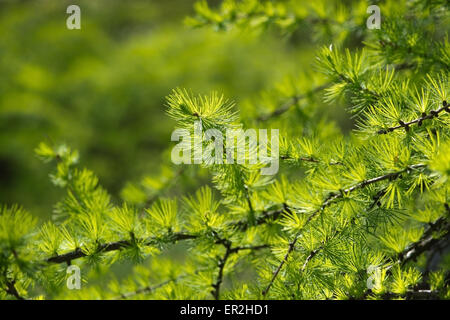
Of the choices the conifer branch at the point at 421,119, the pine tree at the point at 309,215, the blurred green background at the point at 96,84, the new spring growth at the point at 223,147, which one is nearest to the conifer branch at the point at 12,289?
the pine tree at the point at 309,215

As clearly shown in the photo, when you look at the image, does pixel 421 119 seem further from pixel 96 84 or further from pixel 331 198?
pixel 96 84

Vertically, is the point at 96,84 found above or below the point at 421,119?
above

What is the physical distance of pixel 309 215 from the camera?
43 cm

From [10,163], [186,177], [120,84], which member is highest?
[120,84]

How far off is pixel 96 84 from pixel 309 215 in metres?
2.33

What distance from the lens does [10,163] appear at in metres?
2.46

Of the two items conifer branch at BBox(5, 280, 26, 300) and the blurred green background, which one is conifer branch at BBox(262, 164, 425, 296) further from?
the blurred green background

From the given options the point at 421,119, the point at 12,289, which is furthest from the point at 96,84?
the point at 421,119

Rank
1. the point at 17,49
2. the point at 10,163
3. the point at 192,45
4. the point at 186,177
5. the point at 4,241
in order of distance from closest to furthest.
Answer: the point at 4,241, the point at 186,177, the point at 10,163, the point at 17,49, the point at 192,45

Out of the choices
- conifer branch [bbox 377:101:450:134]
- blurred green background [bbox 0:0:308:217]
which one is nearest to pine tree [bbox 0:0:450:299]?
→ conifer branch [bbox 377:101:450:134]

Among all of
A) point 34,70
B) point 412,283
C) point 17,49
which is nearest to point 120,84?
point 34,70

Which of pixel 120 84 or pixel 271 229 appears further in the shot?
pixel 120 84
